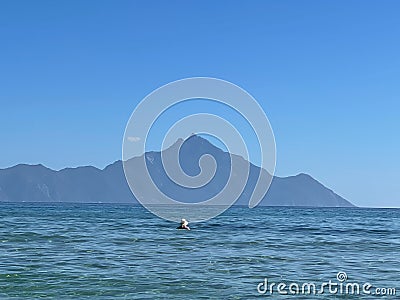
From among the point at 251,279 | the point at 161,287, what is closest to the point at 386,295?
the point at 251,279

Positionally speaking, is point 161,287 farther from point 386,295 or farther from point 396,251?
point 396,251

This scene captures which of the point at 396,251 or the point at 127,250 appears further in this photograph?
the point at 396,251

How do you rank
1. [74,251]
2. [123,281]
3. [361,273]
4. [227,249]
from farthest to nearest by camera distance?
[227,249]
[74,251]
[361,273]
[123,281]

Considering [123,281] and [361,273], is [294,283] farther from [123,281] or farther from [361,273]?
[123,281]

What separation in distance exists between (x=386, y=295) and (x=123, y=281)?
10682 mm

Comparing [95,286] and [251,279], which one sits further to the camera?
[251,279]

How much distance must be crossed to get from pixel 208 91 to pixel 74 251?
59.6ft

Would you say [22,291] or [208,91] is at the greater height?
[208,91]

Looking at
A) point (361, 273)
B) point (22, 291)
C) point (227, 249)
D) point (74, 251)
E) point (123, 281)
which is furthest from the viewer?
point (227, 249)

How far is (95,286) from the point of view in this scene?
913 inches

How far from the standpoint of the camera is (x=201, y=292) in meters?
22.4

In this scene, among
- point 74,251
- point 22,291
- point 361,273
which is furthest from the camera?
point 74,251

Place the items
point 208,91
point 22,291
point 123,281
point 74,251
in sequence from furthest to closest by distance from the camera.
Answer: point 74,251 < point 123,281 < point 22,291 < point 208,91

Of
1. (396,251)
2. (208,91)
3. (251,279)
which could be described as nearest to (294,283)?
(251,279)
